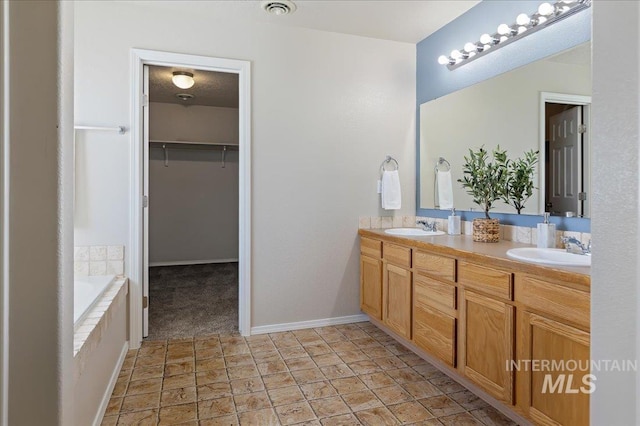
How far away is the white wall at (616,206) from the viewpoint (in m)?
0.68

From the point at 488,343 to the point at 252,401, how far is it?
123cm

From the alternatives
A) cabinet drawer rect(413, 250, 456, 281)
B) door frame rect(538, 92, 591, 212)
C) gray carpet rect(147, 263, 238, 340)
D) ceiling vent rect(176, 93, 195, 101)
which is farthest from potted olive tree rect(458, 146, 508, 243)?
ceiling vent rect(176, 93, 195, 101)

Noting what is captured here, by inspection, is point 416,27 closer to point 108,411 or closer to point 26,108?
point 26,108

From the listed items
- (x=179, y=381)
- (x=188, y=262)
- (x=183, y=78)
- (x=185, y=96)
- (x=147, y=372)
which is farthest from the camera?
(x=188, y=262)

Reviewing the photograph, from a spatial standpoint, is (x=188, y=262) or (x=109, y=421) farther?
(x=188, y=262)

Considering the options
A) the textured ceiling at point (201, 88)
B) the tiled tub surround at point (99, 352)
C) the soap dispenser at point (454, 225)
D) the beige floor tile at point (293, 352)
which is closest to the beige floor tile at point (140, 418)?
the tiled tub surround at point (99, 352)

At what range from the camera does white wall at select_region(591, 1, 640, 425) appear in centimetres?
68

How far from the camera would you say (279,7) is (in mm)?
2684

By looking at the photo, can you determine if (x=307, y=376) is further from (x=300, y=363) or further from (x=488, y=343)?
(x=488, y=343)

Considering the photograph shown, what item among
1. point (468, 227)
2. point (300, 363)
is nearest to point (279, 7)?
point (468, 227)

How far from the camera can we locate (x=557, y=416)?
5.05 feet

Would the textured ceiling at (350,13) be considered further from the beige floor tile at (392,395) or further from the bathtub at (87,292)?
the beige floor tile at (392,395)

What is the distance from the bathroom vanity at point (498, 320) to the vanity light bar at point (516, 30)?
4.21 ft

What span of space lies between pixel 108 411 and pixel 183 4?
99.5 inches
